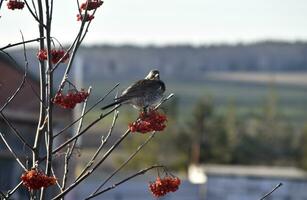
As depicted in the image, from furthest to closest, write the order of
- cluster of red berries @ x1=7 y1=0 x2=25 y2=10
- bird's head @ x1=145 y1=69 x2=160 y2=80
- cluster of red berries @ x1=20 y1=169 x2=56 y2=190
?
1. bird's head @ x1=145 y1=69 x2=160 y2=80
2. cluster of red berries @ x1=7 y1=0 x2=25 y2=10
3. cluster of red berries @ x1=20 y1=169 x2=56 y2=190

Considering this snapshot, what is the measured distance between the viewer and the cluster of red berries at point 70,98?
3.99 metres

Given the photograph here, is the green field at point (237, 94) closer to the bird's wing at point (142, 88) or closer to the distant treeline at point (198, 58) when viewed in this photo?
the distant treeline at point (198, 58)

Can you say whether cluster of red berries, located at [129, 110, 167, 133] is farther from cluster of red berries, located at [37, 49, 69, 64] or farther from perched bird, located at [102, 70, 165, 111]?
perched bird, located at [102, 70, 165, 111]

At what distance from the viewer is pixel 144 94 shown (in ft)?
16.6

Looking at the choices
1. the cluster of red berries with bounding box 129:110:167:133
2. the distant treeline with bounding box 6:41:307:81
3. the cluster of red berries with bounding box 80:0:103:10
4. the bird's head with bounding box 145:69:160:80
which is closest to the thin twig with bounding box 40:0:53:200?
the cluster of red berries with bounding box 80:0:103:10

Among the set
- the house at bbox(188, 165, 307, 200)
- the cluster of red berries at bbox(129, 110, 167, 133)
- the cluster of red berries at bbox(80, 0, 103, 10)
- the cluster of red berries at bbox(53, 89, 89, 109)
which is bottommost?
the cluster of red berries at bbox(129, 110, 167, 133)

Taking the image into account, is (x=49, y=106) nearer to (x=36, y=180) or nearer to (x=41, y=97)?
(x=41, y=97)

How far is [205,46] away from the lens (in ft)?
473

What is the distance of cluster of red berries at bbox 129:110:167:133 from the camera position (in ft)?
13.4

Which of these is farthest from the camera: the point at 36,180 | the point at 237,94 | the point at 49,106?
the point at 237,94

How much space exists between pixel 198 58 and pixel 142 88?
137221 mm

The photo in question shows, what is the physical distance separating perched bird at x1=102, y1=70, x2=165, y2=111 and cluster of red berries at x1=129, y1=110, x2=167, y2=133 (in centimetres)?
57

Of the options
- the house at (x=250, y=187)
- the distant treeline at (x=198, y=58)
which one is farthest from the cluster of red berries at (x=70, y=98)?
the distant treeline at (x=198, y=58)

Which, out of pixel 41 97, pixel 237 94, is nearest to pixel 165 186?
pixel 41 97
